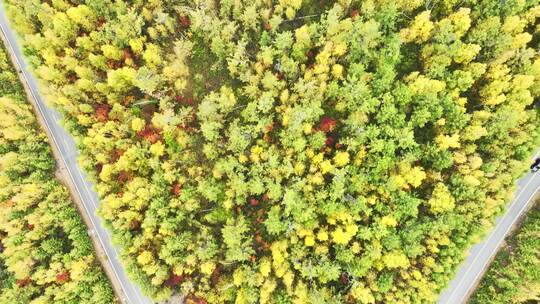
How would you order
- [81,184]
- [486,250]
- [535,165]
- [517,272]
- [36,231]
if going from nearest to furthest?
1. [36,231]
2. [517,272]
3. [535,165]
4. [486,250]
5. [81,184]

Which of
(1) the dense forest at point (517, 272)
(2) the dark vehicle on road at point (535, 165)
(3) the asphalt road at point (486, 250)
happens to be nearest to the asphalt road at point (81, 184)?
(3) the asphalt road at point (486, 250)

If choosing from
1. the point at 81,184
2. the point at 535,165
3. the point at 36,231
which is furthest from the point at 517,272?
the point at 36,231

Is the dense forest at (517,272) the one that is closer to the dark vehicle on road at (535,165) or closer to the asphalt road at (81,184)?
the dark vehicle on road at (535,165)

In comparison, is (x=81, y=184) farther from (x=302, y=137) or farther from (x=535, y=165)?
(x=535, y=165)

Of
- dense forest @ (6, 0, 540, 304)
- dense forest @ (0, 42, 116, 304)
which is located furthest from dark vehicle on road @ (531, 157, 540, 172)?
dense forest @ (0, 42, 116, 304)

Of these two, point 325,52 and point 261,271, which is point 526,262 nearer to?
point 261,271

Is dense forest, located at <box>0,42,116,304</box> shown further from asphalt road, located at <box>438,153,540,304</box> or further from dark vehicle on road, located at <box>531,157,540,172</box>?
dark vehicle on road, located at <box>531,157,540,172</box>
